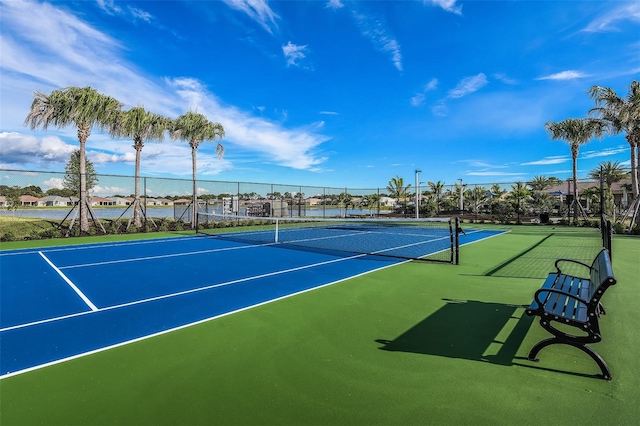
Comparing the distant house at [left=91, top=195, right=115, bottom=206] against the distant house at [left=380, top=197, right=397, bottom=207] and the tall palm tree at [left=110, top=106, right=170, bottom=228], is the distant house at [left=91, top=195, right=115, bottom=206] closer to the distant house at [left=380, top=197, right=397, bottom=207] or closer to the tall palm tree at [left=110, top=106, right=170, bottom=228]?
the tall palm tree at [left=110, top=106, right=170, bottom=228]

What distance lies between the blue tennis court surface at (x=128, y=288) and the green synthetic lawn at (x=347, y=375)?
496 mm

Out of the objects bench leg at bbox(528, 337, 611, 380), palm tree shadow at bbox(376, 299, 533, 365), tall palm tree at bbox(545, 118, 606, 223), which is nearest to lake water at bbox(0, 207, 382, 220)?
palm tree shadow at bbox(376, 299, 533, 365)

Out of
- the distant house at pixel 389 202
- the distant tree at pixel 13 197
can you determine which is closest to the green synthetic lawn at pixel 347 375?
the distant tree at pixel 13 197

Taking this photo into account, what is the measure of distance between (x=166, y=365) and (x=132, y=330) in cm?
127

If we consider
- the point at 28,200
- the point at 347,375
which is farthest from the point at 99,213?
the point at 347,375

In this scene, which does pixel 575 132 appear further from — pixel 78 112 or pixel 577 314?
pixel 78 112

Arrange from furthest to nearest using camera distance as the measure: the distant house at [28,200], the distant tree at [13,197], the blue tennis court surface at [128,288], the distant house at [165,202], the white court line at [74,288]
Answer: the distant house at [165,202] < the distant house at [28,200] < the distant tree at [13,197] < the white court line at [74,288] < the blue tennis court surface at [128,288]

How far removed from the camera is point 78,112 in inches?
639

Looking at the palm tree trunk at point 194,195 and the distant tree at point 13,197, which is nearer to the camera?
the distant tree at point 13,197

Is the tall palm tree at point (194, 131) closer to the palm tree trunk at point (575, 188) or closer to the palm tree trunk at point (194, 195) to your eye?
the palm tree trunk at point (194, 195)

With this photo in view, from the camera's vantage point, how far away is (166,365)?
3.27 meters

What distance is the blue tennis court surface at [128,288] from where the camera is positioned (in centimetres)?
397

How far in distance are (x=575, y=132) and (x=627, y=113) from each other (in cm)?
552

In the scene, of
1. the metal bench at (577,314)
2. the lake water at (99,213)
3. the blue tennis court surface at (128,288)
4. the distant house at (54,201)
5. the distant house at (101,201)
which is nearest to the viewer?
the metal bench at (577,314)
